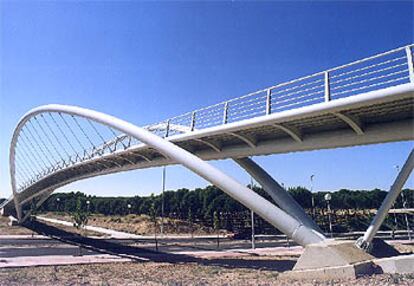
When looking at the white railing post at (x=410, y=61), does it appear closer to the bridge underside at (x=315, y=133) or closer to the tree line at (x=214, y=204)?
the bridge underside at (x=315, y=133)

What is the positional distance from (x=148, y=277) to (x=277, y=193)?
8.25 metres

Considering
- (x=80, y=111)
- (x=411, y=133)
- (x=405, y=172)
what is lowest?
(x=405, y=172)

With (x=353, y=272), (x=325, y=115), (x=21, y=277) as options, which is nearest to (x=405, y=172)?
(x=325, y=115)

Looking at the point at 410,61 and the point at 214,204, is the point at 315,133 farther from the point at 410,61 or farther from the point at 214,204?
the point at 214,204

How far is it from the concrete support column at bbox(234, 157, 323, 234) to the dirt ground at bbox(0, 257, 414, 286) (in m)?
3.08

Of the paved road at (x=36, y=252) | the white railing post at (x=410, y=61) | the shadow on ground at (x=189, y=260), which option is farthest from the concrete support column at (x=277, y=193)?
the paved road at (x=36, y=252)

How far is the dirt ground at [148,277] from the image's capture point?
13.3 metres

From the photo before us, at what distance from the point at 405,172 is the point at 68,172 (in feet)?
150

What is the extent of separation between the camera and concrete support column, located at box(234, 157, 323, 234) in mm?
18969

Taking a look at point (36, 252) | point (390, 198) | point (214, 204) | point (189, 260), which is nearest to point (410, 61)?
point (390, 198)

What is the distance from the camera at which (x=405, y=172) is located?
1833 cm

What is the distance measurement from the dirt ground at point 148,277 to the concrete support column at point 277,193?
3.08 meters

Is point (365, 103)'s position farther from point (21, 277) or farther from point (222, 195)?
point (222, 195)

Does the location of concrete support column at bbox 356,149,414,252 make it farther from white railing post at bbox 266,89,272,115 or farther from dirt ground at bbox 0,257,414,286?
white railing post at bbox 266,89,272,115
